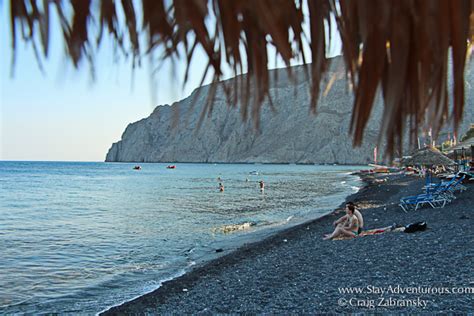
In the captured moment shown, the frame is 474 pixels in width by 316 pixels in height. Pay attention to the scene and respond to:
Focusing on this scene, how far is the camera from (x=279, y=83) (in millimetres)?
1107

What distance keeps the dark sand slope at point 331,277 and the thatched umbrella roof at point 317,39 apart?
146 inches

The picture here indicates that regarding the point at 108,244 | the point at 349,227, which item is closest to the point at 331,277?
the point at 349,227

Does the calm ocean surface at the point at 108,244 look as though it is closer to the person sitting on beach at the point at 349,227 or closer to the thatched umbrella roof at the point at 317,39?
the person sitting on beach at the point at 349,227

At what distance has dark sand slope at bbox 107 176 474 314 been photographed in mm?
4609

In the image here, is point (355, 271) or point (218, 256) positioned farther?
point (218, 256)

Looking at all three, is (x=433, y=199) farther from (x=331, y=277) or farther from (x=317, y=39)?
(x=317, y=39)

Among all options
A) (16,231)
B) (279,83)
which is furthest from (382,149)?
(16,231)

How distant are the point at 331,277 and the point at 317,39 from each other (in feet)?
17.9

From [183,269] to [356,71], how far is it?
340 inches

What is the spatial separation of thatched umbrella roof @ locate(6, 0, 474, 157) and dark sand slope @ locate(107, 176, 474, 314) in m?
3.72

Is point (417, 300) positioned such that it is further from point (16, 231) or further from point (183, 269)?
point (16, 231)

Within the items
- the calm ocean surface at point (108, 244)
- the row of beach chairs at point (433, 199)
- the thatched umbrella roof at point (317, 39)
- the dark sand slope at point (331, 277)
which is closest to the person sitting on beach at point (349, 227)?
the dark sand slope at point (331, 277)

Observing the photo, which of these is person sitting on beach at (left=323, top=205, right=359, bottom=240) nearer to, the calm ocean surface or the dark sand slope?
the dark sand slope

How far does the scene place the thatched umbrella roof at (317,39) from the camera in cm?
84
